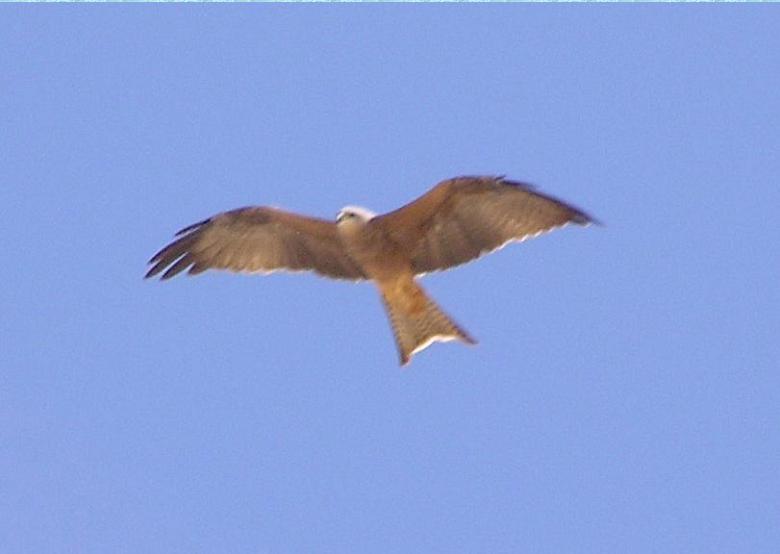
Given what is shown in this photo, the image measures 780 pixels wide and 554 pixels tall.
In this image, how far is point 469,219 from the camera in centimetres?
1658

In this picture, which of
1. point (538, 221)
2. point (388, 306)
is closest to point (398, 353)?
point (388, 306)

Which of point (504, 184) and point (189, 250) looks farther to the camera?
point (189, 250)

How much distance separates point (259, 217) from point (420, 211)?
161 cm

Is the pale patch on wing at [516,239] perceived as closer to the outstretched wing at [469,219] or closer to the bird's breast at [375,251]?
the outstretched wing at [469,219]

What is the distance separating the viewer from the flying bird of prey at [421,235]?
16.4 metres

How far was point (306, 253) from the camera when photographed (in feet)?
56.7

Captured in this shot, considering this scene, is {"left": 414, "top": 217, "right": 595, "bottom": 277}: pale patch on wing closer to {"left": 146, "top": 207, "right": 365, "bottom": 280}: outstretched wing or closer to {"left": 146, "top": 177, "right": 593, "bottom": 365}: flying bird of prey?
{"left": 146, "top": 177, "right": 593, "bottom": 365}: flying bird of prey

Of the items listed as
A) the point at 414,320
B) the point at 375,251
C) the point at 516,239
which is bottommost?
the point at 414,320

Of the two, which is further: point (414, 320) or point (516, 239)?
point (414, 320)

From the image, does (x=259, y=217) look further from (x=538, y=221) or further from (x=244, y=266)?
(x=538, y=221)

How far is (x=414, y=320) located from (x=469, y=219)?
966 millimetres

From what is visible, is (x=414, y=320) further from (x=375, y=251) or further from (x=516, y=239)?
(x=516, y=239)

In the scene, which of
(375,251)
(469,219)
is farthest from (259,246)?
(469,219)

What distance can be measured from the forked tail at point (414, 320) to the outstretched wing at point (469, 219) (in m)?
0.22
